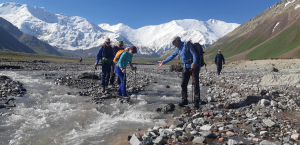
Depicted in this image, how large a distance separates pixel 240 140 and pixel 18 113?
27.4 feet

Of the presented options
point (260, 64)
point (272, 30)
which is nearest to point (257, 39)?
point (272, 30)

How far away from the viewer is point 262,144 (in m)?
4.71

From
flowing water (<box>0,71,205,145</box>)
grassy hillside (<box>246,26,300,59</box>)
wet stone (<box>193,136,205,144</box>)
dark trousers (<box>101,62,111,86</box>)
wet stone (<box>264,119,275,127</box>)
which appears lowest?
flowing water (<box>0,71,205,145</box>)

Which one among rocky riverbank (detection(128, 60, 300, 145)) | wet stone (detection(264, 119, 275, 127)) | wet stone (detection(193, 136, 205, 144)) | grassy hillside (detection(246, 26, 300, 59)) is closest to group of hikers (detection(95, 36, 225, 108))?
rocky riverbank (detection(128, 60, 300, 145))

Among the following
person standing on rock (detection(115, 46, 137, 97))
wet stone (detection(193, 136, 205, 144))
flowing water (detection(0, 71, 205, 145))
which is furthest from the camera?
person standing on rock (detection(115, 46, 137, 97))

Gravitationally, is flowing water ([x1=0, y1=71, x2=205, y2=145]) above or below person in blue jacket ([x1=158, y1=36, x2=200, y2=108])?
below

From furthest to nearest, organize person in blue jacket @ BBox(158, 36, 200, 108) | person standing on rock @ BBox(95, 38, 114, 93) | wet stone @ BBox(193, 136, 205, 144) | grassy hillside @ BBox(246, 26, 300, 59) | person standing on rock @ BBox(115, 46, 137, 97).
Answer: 1. grassy hillside @ BBox(246, 26, 300, 59)
2. person standing on rock @ BBox(95, 38, 114, 93)
3. person standing on rock @ BBox(115, 46, 137, 97)
4. person in blue jacket @ BBox(158, 36, 200, 108)
5. wet stone @ BBox(193, 136, 205, 144)

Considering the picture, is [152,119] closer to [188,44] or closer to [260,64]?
[188,44]

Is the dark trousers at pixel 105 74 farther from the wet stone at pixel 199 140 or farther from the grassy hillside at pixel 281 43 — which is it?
the grassy hillside at pixel 281 43

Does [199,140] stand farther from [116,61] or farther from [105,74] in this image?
[105,74]

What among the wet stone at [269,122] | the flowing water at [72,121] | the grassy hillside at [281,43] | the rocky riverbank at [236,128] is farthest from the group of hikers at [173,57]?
the grassy hillside at [281,43]

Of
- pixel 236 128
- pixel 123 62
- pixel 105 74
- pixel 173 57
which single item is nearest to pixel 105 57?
pixel 105 74

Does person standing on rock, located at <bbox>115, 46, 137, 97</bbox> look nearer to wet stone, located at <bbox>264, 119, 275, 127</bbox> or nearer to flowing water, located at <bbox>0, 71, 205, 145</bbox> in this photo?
flowing water, located at <bbox>0, 71, 205, 145</bbox>

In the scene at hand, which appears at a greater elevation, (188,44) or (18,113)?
(188,44)
